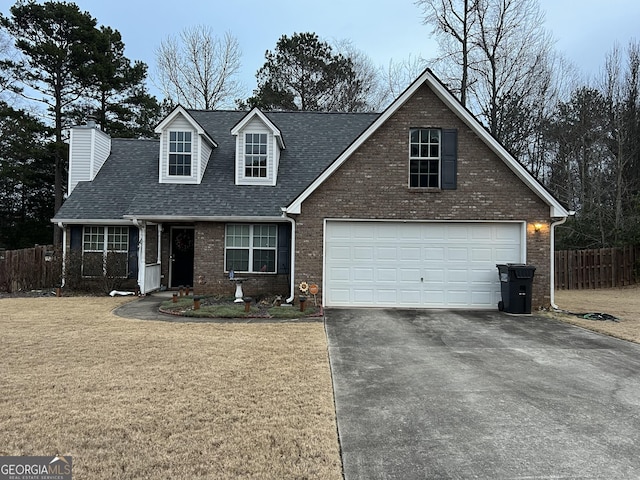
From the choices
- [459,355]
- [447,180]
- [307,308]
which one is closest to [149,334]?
[307,308]

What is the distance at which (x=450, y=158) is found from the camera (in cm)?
1143

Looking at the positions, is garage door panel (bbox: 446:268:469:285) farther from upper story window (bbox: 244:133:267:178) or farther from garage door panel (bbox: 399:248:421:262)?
upper story window (bbox: 244:133:267:178)

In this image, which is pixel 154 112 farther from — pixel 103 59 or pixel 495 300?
pixel 495 300

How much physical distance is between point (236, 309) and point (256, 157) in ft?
20.6

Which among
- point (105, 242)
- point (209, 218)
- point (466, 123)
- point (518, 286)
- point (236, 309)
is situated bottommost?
point (236, 309)

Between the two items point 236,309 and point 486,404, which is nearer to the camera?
point 486,404

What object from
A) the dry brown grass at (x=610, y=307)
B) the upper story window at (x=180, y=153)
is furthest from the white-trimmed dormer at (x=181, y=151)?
the dry brown grass at (x=610, y=307)

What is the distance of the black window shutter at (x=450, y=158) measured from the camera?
11430 millimetres

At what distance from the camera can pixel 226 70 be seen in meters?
27.4

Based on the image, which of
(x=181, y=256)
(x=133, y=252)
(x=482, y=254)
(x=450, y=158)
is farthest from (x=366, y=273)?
(x=133, y=252)

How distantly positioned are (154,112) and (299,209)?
920 inches

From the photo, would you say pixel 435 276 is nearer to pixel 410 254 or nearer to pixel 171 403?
pixel 410 254

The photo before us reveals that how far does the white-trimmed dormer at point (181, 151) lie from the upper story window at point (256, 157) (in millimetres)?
1634

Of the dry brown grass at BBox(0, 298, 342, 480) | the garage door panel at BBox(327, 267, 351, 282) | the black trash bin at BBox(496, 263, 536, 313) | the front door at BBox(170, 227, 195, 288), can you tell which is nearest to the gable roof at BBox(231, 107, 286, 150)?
the front door at BBox(170, 227, 195, 288)
